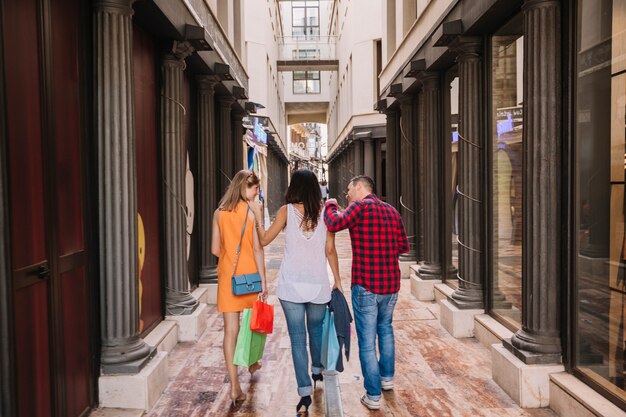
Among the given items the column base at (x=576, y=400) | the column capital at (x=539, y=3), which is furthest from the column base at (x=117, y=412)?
the column capital at (x=539, y=3)

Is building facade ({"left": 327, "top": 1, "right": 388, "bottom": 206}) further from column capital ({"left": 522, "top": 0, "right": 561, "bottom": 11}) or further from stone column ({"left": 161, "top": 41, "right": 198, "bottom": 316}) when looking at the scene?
column capital ({"left": 522, "top": 0, "right": 561, "bottom": 11})

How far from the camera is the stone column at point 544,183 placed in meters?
4.76

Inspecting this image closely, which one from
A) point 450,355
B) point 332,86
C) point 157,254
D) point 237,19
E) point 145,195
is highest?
point 332,86

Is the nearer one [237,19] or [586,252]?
[586,252]

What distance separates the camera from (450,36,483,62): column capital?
685 centimetres

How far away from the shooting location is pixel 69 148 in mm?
4227

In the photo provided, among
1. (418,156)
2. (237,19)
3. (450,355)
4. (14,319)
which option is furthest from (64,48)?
(237,19)

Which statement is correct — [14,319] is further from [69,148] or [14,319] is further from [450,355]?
[450,355]

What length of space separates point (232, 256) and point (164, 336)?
1955 mm

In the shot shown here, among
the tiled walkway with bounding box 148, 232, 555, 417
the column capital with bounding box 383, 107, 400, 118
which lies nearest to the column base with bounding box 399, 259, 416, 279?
the column capital with bounding box 383, 107, 400, 118

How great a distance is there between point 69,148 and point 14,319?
59.8 inches

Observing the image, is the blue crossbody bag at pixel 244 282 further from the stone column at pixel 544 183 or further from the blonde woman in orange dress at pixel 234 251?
the stone column at pixel 544 183

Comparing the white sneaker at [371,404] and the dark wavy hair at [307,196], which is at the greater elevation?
the dark wavy hair at [307,196]

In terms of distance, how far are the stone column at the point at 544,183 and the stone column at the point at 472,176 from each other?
6.80 feet
